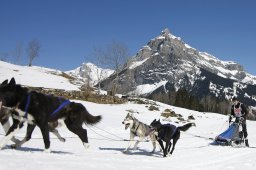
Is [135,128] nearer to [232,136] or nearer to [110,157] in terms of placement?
[110,157]

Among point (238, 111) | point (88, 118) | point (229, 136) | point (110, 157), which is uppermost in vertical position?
point (238, 111)

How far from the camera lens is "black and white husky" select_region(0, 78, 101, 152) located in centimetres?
770

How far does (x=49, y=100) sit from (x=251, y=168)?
5.19 meters

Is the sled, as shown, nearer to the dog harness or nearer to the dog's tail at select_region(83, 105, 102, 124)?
the dog harness

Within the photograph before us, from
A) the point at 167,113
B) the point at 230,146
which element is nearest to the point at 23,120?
the point at 230,146

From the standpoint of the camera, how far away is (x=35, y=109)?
8016 mm

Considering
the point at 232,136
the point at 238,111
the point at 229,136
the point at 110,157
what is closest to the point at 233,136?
the point at 232,136

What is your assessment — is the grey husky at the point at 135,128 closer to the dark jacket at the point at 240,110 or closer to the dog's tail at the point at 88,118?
the dog's tail at the point at 88,118

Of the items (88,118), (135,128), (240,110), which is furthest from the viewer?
(240,110)

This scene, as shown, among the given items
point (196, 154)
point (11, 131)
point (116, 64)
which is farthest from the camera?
point (116, 64)

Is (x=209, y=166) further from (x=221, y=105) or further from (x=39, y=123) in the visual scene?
(x=221, y=105)

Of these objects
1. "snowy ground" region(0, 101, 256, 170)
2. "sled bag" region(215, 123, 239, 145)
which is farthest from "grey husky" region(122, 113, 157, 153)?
"sled bag" region(215, 123, 239, 145)

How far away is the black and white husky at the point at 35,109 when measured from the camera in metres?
7.70

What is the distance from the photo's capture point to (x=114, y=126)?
2134cm
